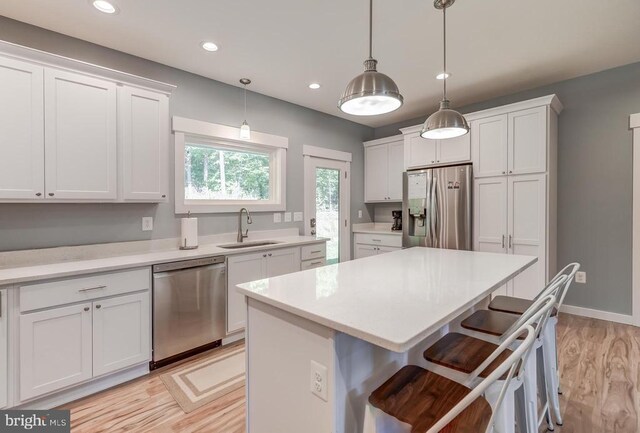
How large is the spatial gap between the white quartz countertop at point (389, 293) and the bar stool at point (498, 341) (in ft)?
0.69

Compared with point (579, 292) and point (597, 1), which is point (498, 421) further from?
point (579, 292)

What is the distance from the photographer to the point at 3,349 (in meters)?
1.73

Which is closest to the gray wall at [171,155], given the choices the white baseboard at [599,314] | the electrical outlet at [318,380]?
the electrical outlet at [318,380]

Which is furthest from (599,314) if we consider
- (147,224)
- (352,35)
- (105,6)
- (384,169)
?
(105,6)

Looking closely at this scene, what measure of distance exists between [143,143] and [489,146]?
358cm

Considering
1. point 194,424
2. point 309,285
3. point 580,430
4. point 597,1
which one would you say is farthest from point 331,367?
point 597,1

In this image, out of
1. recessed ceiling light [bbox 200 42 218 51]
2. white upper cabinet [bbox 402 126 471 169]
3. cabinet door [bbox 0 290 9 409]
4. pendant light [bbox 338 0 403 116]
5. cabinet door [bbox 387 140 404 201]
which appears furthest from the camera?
cabinet door [bbox 387 140 404 201]

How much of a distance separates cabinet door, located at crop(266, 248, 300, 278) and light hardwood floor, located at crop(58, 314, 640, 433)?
103cm

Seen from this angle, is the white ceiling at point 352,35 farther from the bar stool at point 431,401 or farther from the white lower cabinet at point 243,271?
the bar stool at point 431,401

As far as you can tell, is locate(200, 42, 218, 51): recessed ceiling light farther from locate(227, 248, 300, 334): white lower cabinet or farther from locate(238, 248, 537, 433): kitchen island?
locate(238, 248, 537, 433): kitchen island

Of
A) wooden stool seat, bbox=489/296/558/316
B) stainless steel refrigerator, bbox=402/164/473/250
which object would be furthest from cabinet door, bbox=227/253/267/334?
stainless steel refrigerator, bbox=402/164/473/250

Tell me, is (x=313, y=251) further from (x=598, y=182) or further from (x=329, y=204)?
(x=598, y=182)

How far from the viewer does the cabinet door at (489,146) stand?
3.36 metres

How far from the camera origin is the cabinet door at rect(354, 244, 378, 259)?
4637mm
